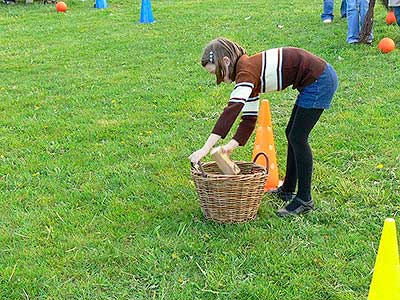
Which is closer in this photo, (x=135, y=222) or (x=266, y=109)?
(x=135, y=222)

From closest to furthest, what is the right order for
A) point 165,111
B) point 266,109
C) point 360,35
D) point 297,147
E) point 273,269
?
point 273,269, point 297,147, point 266,109, point 165,111, point 360,35

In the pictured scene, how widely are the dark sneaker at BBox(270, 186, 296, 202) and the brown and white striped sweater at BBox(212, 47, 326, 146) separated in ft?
2.17

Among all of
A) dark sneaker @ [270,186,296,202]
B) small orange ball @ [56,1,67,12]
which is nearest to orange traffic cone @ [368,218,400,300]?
dark sneaker @ [270,186,296,202]

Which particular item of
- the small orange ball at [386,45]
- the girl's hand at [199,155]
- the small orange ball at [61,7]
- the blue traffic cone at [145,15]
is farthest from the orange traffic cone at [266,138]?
the small orange ball at [61,7]

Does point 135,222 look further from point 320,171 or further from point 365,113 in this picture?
point 365,113

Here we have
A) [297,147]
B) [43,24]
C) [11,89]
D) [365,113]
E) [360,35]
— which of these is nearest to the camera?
[297,147]

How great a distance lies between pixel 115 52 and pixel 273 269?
6.65 meters

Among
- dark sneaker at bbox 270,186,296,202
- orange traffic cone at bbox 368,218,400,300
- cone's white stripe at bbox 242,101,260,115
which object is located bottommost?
dark sneaker at bbox 270,186,296,202

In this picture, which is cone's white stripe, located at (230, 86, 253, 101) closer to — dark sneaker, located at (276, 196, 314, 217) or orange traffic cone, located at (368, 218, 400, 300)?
dark sneaker, located at (276, 196, 314, 217)

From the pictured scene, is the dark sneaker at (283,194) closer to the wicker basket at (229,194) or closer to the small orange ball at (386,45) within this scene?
the wicker basket at (229,194)

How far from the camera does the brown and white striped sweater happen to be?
12.1 feet

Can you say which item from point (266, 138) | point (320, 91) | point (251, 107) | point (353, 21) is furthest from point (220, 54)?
point (353, 21)

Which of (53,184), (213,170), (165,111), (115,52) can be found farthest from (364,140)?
(115,52)

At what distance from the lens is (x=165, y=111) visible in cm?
646
